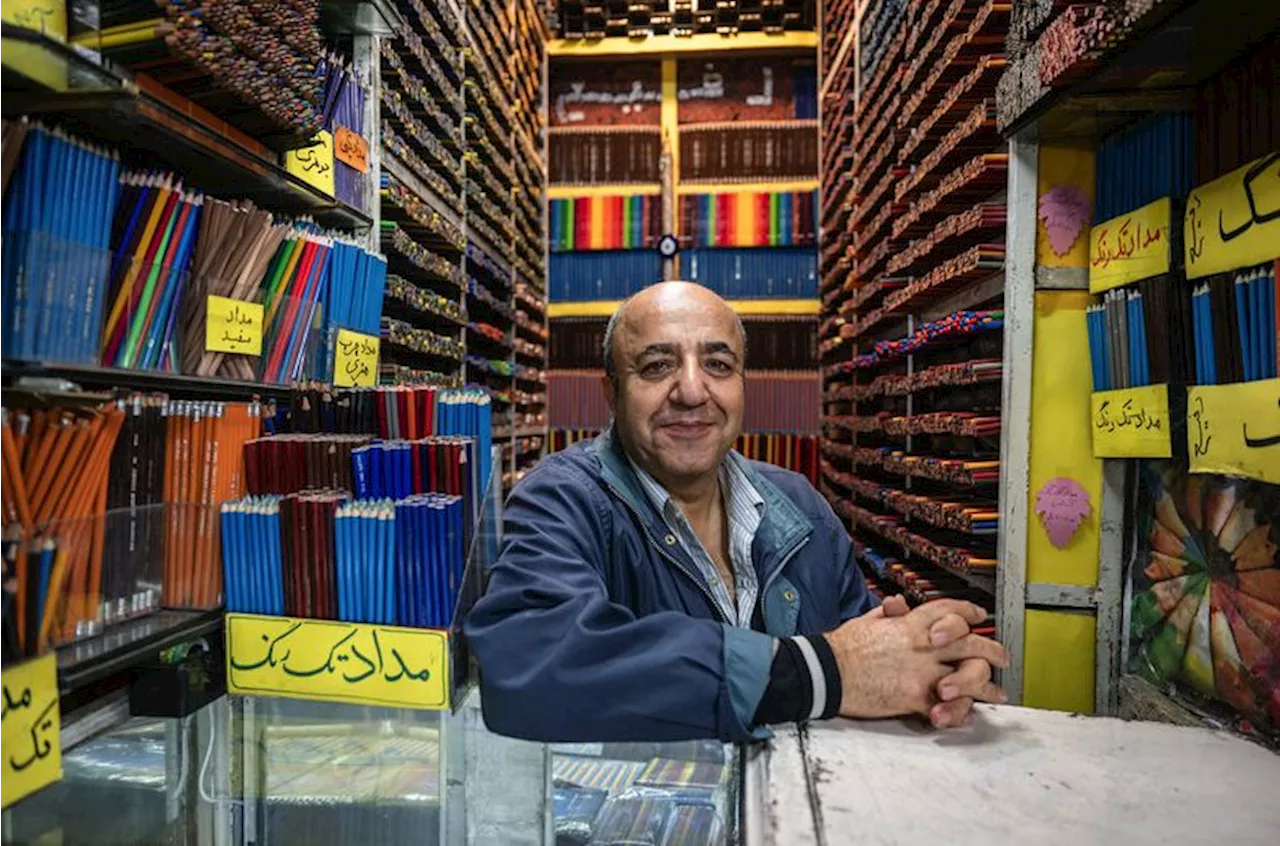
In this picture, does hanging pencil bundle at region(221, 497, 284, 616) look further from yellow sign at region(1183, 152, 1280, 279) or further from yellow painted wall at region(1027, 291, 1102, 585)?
yellow painted wall at region(1027, 291, 1102, 585)

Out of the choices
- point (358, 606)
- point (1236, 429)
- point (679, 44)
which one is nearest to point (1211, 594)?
point (1236, 429)

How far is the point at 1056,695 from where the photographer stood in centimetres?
218

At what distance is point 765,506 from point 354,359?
107cm

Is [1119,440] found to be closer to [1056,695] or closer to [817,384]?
[1056,695]

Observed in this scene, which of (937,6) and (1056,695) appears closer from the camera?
(1056,695)

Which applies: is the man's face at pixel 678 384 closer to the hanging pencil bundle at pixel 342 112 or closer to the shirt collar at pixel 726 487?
the shirt collar at pixel 726 487

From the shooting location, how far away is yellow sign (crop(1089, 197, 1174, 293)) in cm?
178

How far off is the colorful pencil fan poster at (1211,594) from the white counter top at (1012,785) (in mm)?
502

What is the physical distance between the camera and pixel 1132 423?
6.18 ft

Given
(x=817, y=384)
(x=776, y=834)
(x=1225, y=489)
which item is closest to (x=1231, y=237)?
(x=1225, y=489)

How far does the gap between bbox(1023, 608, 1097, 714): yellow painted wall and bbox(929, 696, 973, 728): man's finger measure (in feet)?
4.27

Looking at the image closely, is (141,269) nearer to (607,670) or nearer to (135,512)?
(135,512)

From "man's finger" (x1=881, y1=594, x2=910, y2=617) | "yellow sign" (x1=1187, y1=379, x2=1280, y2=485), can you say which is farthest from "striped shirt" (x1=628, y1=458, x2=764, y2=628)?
"yellow sign" (x1=1187, y1=379, x2=1280, y2=485)

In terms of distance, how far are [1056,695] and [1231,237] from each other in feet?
4.22
